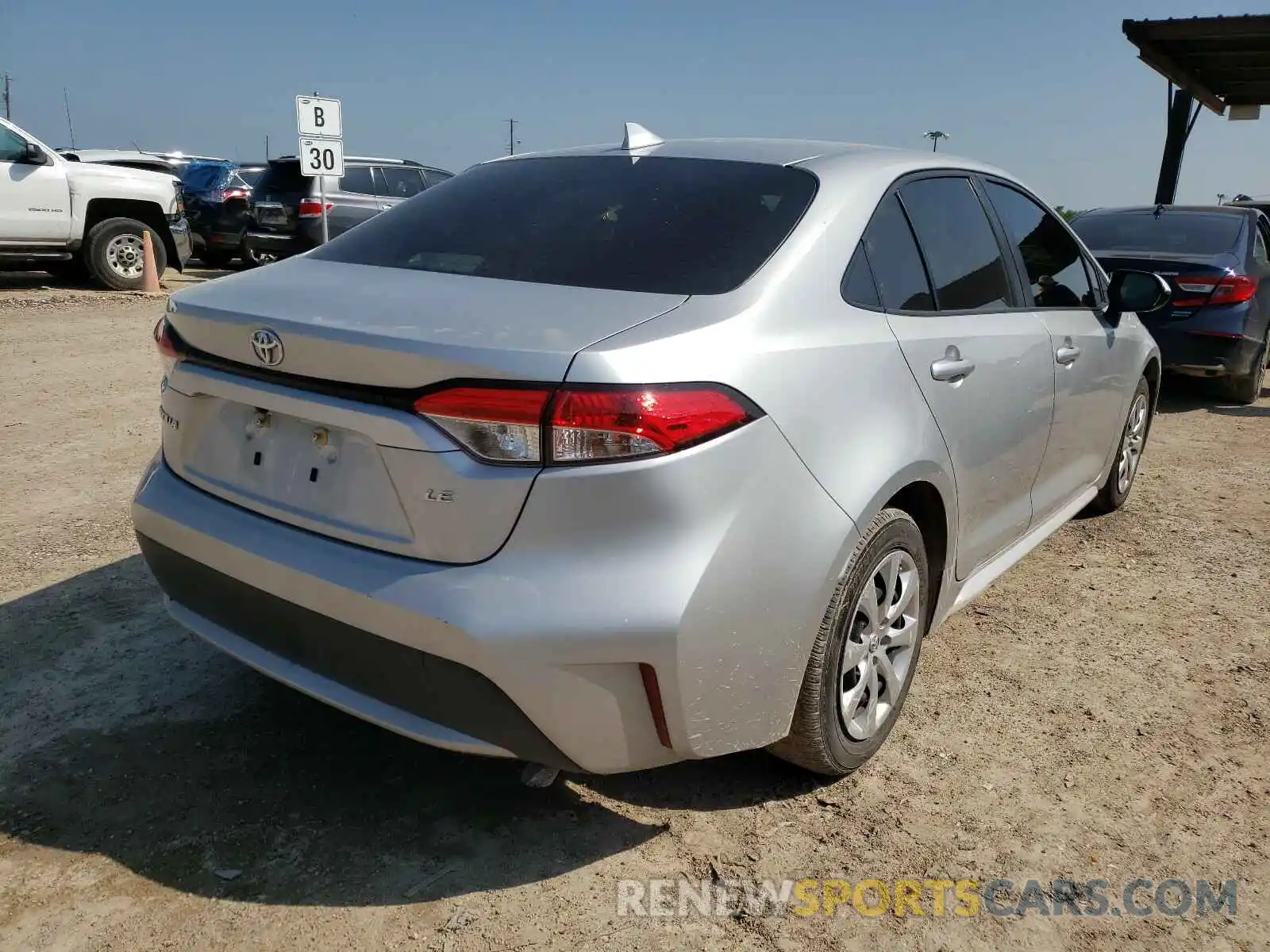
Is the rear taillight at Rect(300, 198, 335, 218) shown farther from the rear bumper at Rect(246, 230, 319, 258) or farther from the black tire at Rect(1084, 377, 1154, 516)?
the black tire at Rect(1084, 377, 1154, 516)

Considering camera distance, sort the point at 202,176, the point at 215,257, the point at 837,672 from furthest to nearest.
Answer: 1. the point at 215,257
2. the point at 202,176
3. the point at 837,672

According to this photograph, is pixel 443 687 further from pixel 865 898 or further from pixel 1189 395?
pixel 1189 395

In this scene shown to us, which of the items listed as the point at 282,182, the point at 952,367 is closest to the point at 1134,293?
the point at 952,367

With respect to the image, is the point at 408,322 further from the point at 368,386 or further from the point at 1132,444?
the point at 1132,444

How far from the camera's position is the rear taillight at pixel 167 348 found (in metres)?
2.51

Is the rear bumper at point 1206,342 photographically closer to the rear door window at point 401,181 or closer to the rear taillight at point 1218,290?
the rear taillight at point 1218,290

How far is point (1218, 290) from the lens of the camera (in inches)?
282

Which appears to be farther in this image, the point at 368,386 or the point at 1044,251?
the point at 1044,251

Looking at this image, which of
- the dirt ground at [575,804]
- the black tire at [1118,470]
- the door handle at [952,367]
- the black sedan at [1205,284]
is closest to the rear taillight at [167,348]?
the dirt ground at [575,804]

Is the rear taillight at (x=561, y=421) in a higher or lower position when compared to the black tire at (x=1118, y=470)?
higher

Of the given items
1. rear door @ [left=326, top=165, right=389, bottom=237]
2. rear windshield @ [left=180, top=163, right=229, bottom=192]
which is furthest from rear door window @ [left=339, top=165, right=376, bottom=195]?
rear windshield @ [left=180, top=163, right=229, bottom=192]

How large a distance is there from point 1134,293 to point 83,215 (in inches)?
443

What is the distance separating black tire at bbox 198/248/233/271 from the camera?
1534 centimetres

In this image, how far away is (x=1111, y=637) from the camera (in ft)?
12.0
